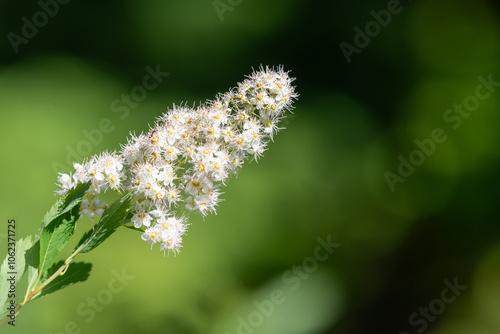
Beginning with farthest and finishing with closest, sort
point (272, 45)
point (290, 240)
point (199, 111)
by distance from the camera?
point (272, 45) < point (290, 240) < point (199, 111)

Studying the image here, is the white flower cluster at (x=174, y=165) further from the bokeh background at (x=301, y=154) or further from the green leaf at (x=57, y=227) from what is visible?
the bokeh background at (x=301, y=154)

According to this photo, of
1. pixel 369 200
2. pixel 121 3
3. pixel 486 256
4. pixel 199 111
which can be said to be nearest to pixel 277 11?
pixel 121 3

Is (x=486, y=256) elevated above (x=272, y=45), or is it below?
below

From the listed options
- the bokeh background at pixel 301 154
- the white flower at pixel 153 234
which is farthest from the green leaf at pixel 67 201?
the bokeh background at pixel 301 154

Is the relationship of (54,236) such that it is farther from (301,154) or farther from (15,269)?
(301,154)

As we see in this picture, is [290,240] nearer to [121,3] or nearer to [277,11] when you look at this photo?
[277,11]

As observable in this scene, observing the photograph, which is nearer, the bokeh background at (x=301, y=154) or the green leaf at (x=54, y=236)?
the green leaf at (x=54, y=236)

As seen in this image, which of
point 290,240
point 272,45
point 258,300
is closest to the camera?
point 258,300

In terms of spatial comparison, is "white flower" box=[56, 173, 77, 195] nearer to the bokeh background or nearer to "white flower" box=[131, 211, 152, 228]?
"white flower" box=[131, 211, 152, 228]
